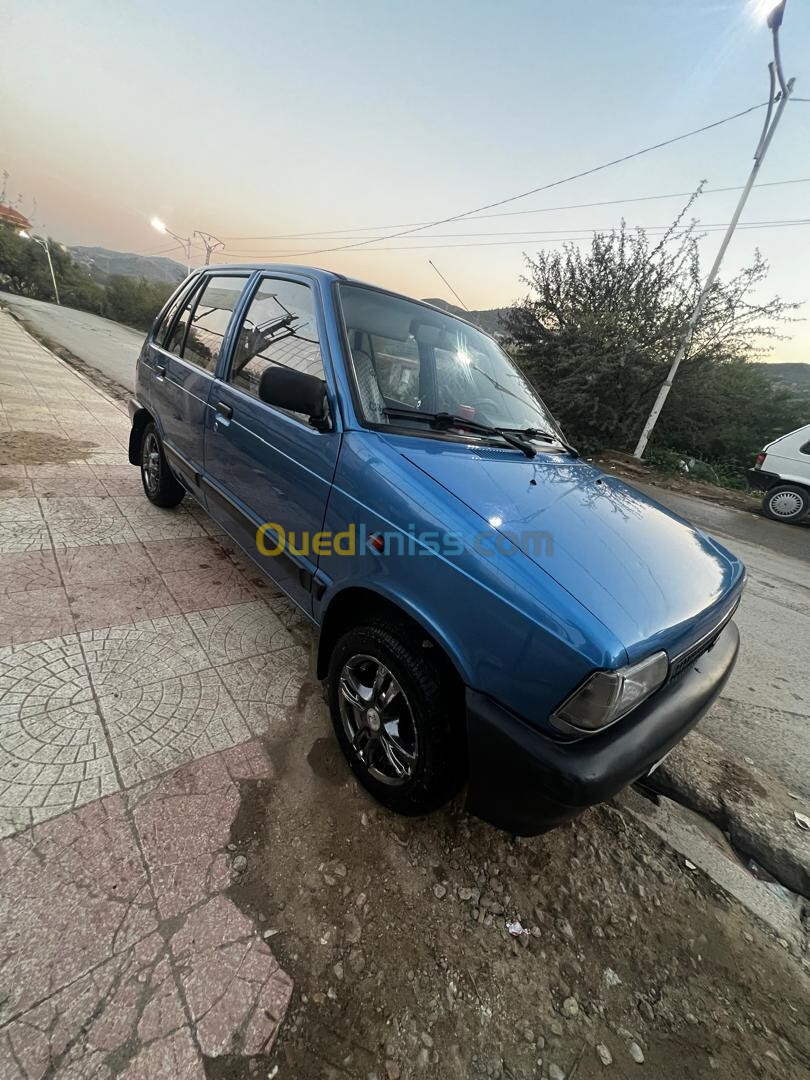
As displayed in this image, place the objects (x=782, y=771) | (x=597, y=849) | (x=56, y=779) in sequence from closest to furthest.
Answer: (x=56, y=779) → (x=597, y=849) → (x=782, y=771)

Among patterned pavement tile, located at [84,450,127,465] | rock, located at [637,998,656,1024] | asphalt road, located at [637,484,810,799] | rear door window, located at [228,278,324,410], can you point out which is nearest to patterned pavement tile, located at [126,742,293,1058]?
rock, located at [637,998,656,1024]

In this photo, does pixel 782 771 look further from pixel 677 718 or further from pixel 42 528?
pixel 42 528

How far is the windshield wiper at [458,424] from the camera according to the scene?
1982mm

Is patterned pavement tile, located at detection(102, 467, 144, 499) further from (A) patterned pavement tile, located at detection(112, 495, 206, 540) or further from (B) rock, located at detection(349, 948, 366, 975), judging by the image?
(B) rock, located at detection(349, 948, 366, 975)

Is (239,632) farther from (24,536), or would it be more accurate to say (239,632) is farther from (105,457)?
(105,457)

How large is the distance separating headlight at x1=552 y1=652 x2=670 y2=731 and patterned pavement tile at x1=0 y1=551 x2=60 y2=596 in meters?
2.96

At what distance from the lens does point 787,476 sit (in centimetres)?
862

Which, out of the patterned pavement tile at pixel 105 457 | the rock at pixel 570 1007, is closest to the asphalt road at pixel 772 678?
the rock at pixel 570 1007

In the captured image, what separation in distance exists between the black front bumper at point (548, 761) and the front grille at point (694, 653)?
0.11 meters

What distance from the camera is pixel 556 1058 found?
1.24m

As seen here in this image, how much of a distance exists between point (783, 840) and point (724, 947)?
0.65 m

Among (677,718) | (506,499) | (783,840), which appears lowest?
(783,840)

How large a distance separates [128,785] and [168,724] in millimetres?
300

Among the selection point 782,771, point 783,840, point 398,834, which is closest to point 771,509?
point 782,771
